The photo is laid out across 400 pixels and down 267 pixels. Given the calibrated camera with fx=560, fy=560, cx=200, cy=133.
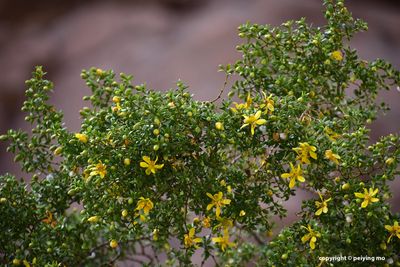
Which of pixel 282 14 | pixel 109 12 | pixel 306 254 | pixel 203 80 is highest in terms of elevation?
pixel 109 12

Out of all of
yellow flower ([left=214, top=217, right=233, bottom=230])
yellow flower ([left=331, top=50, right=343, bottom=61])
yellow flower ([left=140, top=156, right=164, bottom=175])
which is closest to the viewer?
yellow flower ([left=140, top=156, right=164, bottom=175])

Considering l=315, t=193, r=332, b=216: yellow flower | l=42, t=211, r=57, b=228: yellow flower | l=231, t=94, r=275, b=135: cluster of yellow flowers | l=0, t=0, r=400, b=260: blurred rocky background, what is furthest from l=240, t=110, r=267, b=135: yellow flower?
l=0, t=0, r=400, b=260: blurred rocky background

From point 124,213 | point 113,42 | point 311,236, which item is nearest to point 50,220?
point 124,213

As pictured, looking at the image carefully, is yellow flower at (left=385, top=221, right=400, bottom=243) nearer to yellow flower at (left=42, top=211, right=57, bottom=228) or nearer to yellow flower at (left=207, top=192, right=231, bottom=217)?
yellow flower at (left=207, top=192, right=231, bottom=217)

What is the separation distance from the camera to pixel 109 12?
3672 mm

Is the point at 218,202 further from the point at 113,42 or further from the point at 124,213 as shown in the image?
the point at 113,42

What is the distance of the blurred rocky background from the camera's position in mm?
3461

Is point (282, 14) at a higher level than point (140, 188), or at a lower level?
higher

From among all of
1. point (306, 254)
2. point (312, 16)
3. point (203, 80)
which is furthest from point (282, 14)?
point (306, 254)

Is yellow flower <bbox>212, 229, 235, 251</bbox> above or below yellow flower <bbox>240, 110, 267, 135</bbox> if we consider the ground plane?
below

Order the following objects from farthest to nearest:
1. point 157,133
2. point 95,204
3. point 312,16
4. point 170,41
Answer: point 170,41 → point 312,16 → point 95,204 → point 157,133

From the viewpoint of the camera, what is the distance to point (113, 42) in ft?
12.0

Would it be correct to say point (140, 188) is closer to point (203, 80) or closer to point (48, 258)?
point (48, 258)

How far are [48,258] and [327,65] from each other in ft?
2.86
